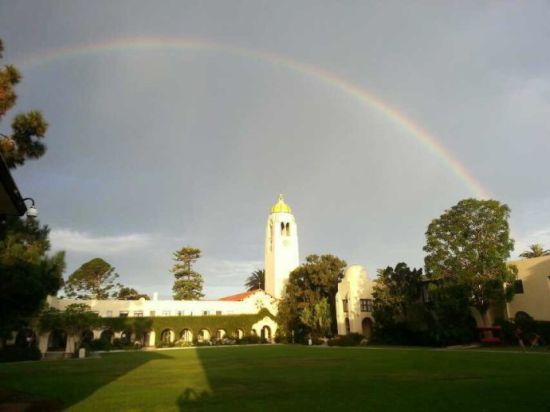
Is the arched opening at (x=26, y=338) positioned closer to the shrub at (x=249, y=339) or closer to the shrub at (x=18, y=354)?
the shrub at (x=18, y=354)

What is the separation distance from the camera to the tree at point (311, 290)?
178ft

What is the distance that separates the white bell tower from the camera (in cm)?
6969

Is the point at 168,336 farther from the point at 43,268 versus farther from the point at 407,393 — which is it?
the point at 407,393

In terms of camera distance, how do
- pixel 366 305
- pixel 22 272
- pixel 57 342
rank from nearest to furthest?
pixel 22 272, pixel 366 305, pixel 57 342

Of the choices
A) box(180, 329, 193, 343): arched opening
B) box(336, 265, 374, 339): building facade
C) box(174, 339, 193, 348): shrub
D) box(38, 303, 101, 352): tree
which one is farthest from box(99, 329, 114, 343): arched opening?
box(336, 265, 374, 339): building facade

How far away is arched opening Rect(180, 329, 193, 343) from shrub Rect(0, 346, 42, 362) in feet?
74.2

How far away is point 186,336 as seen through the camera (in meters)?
60.8

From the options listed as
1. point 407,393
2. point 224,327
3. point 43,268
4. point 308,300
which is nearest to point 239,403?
point 407,393

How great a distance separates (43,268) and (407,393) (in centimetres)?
1342

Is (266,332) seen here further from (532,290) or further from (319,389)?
(319,389)

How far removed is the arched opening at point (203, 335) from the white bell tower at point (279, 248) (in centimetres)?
1262

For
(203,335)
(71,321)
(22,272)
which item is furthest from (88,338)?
(22,272)

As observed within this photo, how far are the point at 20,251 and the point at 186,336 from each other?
155 ft

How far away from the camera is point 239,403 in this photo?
36.8 feet
